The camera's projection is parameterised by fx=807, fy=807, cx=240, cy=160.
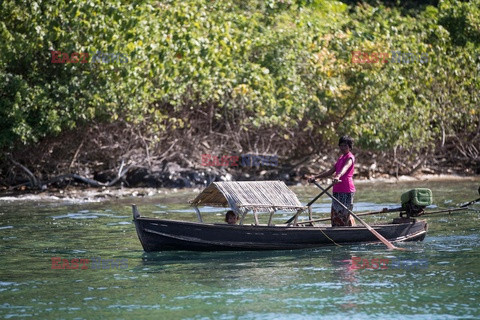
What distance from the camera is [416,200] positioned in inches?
480

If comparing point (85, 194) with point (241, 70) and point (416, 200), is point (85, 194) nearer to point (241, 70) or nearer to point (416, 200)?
point (241, 70)

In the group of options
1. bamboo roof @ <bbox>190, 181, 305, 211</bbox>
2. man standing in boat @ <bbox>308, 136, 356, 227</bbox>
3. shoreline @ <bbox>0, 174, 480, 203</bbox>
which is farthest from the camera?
shoreline @ <bbox>0, 174, 480, 203</bbox>

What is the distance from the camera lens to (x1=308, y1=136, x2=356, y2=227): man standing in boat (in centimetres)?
1173

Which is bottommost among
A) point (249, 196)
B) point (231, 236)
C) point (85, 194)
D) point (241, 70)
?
point (231, 236)

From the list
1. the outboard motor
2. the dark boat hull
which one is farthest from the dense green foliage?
the outboard motor

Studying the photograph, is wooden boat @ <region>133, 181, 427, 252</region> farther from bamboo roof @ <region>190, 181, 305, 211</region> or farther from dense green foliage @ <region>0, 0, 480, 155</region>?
dense green foliage @ <region>0, 0, 480, 155</region>

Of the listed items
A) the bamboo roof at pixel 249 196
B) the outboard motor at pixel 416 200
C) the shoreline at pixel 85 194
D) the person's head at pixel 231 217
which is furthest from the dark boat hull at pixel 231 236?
the shoreline at pixel 85 194

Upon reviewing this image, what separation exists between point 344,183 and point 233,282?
10.3 ft

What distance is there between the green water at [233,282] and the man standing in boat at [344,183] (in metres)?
0.47

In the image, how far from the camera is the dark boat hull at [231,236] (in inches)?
436

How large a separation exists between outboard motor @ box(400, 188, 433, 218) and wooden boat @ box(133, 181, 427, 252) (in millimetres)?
678

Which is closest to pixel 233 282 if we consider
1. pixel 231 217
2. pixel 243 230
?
pixel 243 230

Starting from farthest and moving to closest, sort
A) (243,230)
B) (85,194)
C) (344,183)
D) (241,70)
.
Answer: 1. (241,70)
2. (85,194)
3. (344,183)
4. (243,230)

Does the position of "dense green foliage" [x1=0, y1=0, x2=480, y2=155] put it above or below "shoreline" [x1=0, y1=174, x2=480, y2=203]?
above
